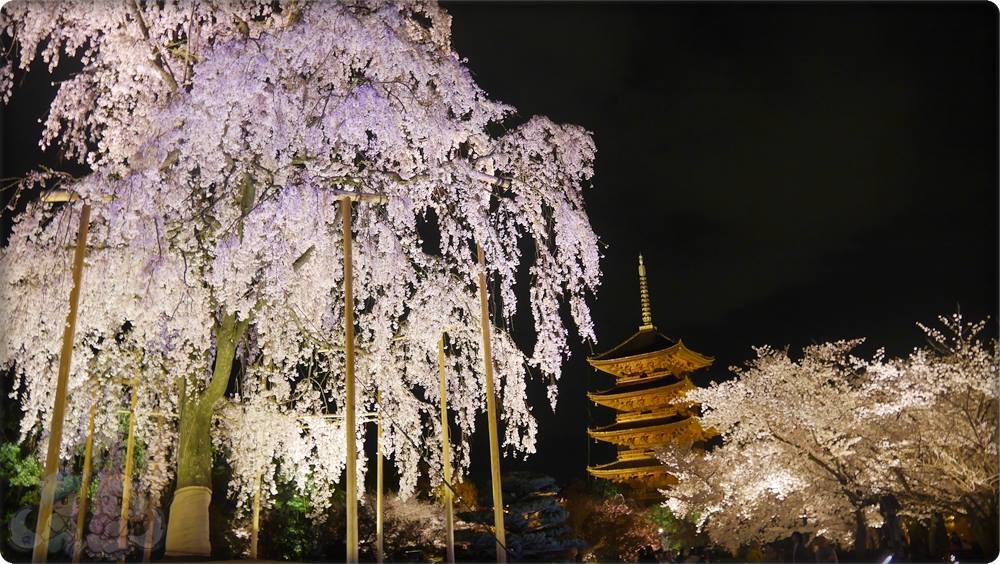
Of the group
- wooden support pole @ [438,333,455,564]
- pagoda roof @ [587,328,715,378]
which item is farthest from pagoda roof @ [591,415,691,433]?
wooden support pole @ [438,333,455,564]

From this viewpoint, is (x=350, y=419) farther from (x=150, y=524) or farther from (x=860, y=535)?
(x=150, y=524)

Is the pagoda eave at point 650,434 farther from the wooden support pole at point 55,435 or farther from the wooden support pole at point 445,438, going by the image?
the wooden support pole at point 55,435

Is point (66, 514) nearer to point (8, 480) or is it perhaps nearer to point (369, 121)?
point (8, 480)

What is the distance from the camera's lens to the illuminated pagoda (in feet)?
116

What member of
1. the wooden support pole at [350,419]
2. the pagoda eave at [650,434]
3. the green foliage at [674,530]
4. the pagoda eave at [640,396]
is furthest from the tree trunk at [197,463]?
the pagoda eave at [640,396]

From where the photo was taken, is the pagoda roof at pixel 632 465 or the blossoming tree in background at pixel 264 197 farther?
the pagoda roof at pixel 632 465

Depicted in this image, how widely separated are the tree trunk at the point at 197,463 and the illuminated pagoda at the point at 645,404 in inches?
1027

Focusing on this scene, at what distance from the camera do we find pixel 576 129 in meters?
9.86

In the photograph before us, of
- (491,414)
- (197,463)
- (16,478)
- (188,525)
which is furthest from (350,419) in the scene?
(16,478)

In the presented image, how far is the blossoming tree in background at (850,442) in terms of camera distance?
12.3 m

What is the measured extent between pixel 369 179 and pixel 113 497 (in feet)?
43.3

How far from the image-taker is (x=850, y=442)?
→ 45.8 feet

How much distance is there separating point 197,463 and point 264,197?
12.5 ft

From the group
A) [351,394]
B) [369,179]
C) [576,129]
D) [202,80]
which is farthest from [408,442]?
[202,80]
